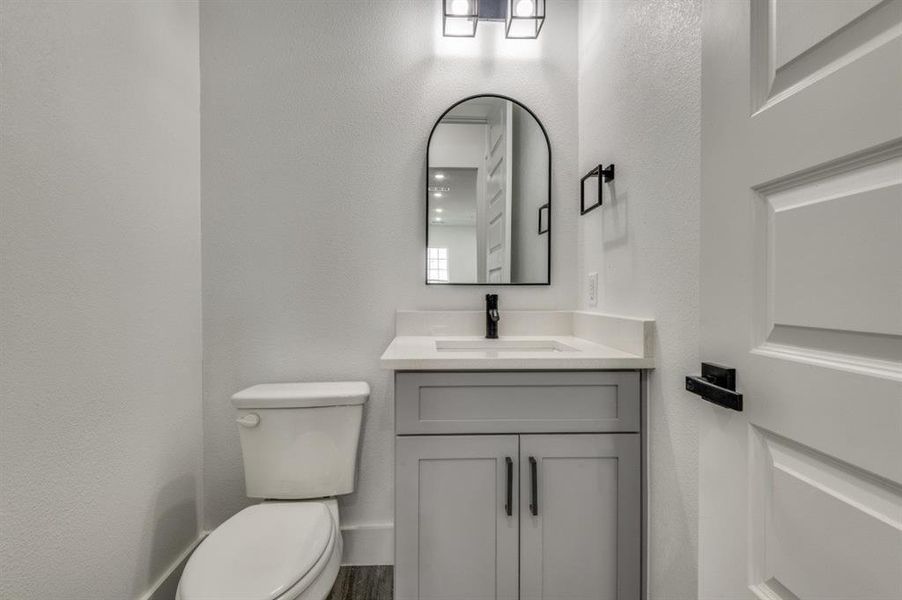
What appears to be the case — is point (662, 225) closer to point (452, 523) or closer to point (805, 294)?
point (805, 294)

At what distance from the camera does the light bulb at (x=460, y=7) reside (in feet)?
→ 5.34

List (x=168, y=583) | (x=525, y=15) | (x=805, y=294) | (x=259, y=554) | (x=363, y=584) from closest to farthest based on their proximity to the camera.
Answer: (x=805, y=294) → (x=259, y=554) → (x=168, y=583) → (x=363, y=584) → (x=525, y=15)

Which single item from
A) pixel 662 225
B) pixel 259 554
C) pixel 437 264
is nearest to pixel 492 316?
pixel 437 264

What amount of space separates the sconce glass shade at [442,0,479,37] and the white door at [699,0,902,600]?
1.10 m

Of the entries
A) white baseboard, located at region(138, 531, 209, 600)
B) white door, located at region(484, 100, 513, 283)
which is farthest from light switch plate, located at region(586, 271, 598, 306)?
white baseboard, located at region(138, 531, 209, 600)

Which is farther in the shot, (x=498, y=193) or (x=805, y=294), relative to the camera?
(x=498, y=193)

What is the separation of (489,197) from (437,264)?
359mm

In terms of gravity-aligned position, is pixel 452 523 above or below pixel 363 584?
above

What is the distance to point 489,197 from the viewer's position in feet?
5.65

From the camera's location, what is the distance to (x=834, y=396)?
0.52 m

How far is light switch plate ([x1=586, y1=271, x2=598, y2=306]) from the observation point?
1533 millimetres

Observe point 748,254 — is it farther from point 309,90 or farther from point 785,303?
point 309,90

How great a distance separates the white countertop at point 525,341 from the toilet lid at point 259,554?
0.52 m

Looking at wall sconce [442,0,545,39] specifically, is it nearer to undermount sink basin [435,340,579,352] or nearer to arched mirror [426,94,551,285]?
arched mirror [426,94,551,285]
